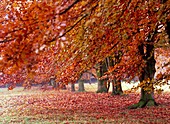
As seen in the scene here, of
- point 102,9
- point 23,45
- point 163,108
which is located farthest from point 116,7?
point 163,108

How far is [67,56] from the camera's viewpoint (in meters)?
8.10

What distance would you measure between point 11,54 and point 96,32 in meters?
2.78

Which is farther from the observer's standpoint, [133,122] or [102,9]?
[133,122]

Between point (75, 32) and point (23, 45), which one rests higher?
point (75, 32)

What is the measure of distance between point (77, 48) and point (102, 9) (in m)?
2.49

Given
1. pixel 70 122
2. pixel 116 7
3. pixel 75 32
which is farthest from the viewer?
pixel 70 122

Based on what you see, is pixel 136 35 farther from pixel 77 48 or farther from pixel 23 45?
pixel 23 45

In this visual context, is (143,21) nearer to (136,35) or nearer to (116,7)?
(136,35)

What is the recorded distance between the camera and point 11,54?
354 centimetres

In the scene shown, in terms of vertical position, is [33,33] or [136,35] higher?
[136,35]

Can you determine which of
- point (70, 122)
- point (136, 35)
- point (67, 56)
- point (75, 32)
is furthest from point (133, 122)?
point (75, 32)

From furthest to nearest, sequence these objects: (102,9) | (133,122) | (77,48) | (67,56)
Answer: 1. (133,122)
2. (67,56)
3. (77,48)
4. (102,9)

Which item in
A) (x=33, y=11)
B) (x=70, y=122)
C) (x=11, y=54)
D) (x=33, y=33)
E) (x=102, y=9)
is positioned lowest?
(x=70, y=122)

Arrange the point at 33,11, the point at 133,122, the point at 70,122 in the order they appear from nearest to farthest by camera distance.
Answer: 1. the point at 33,11
2. the point at 133,122
3. the point at 70,122
